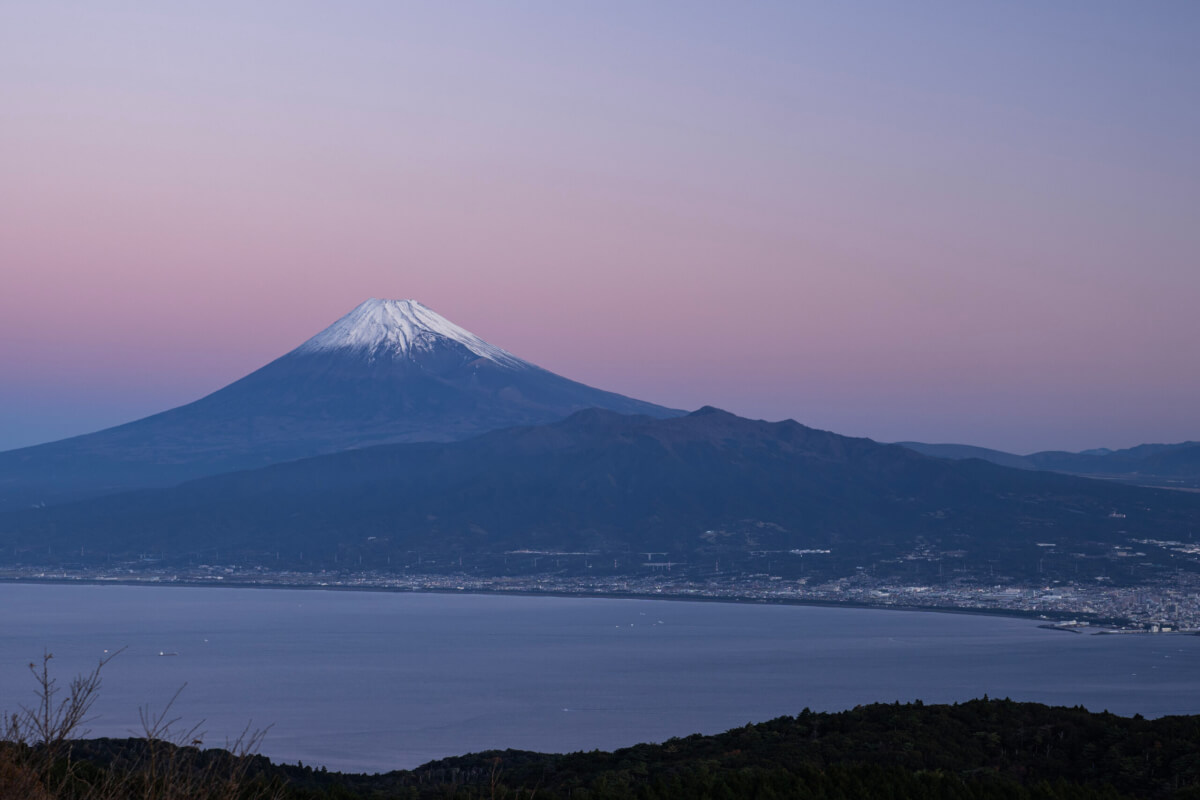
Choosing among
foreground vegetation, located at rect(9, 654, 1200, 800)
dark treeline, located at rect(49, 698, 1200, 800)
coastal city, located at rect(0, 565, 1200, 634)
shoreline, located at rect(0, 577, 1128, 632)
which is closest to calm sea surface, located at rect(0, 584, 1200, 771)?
shoreline, located at rect(0, 577, 1128, 632)

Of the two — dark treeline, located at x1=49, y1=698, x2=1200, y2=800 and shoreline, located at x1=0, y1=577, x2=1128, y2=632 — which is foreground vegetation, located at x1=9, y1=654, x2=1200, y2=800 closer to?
dark treeline, located at x1=49, y1=698, x2=1200, y2=800

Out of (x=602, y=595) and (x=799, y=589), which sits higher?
(x=799, y=589)

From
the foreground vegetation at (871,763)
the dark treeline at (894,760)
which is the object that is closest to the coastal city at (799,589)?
the dark treeline at (894,760)

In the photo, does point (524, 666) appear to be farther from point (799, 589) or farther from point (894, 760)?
point (799, 589)

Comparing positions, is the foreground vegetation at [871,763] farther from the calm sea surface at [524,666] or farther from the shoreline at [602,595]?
the shoreline at [602,595]

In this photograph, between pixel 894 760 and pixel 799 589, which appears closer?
pixel 894 760

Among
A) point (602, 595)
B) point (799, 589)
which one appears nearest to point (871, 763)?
point (602, 595)
